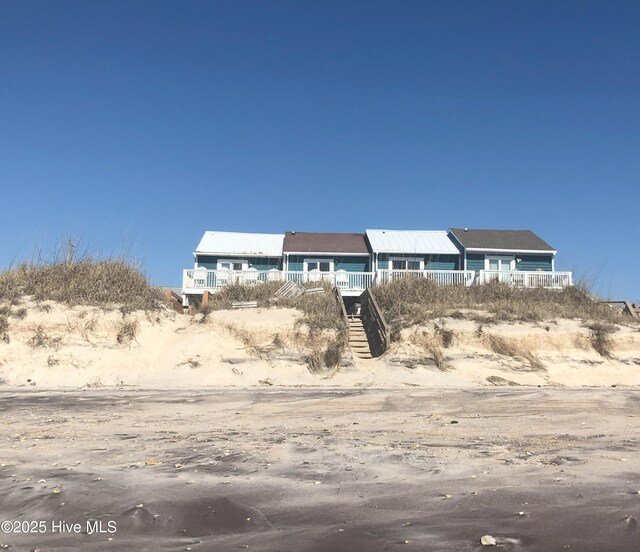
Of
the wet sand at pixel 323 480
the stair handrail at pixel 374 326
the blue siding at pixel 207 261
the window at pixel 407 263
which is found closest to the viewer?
the wet sand at pixel 323 480

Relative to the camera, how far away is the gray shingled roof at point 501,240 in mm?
37250

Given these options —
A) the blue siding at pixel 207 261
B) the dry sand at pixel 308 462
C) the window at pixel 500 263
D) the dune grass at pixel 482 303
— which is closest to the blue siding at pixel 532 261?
the window at pixel 500 263

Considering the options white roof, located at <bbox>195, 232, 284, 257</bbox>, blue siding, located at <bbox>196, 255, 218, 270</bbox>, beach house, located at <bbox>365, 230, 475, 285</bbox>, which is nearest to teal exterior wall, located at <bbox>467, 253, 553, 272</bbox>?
beach house, located at <bbox>365, 230, 475, 285</bbox>

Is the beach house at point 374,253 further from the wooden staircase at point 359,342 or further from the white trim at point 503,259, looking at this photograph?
the wooden staircase at point 359,342

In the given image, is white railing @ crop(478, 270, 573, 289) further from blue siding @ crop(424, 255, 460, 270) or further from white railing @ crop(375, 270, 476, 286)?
blue siding @ crop(424, 255, 460, 270)

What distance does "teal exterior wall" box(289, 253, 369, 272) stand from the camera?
36.8m

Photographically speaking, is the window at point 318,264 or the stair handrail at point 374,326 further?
the window at point 318,264

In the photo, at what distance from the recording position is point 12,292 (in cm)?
1972

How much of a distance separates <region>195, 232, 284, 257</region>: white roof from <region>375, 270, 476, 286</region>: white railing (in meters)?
11.3

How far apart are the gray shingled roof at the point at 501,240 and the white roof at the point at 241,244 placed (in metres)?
13.3

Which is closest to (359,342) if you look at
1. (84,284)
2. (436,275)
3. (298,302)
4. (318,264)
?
(298,302)

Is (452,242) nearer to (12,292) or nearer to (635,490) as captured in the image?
(12,292)

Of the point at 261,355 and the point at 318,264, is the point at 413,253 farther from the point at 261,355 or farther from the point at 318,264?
the point at 261,355

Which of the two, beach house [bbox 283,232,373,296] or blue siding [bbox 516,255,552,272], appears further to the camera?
blue siding [bbox 516,255,552,272]
